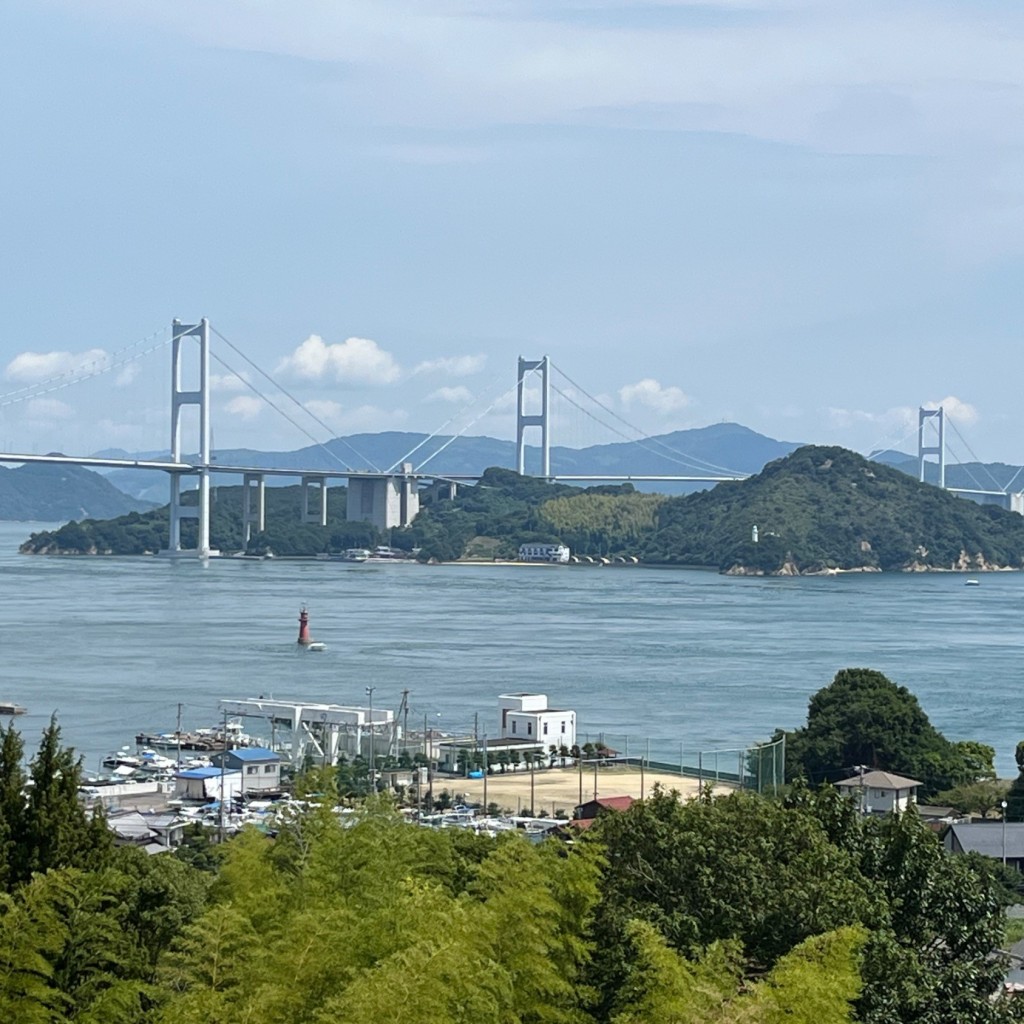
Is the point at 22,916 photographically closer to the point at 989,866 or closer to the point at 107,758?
the point at 989,866

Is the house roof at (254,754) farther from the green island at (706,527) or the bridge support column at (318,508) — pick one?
the bridge support column at (318,508)

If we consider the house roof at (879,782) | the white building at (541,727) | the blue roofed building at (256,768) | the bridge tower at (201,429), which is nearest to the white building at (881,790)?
the house roof at (879,782)

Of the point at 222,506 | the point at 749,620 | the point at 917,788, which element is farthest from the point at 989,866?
the point at 222,506

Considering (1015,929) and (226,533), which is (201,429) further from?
(1015,929)

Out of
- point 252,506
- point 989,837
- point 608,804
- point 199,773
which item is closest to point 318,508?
point 252,506

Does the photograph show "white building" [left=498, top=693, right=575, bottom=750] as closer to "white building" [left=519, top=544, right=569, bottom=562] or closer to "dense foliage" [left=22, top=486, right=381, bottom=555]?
"white building" [left=519, top=544, right=569, bottom=562]

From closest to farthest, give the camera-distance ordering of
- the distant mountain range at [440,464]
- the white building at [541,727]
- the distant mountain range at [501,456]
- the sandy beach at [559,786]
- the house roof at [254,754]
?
1. the sandy beach at [559,786]
2. the house roof at [254,754]
3. the white building at [541,727]
4. the distant mountain range at [440,464]
5. the distant mountain range at [501,456]

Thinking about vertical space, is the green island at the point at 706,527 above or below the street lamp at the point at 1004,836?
above
